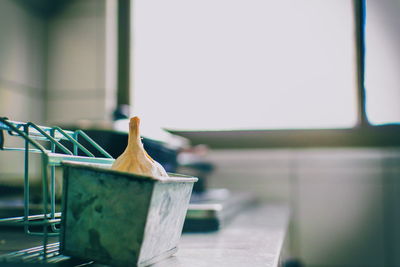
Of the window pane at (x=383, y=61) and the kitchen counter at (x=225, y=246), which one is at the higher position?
the window pane at (x=383, y=61)

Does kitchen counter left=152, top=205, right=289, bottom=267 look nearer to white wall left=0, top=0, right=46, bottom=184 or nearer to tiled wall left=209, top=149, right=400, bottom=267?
tiled wall left=209, top=149, right=400, bottom=267

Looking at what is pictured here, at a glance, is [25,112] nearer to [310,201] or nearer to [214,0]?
[214,0]

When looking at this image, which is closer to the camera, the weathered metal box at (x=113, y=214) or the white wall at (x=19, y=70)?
the weathered metal box at (x=113, y=214)

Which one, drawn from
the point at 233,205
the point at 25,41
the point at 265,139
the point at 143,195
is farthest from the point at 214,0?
the point at 143,195

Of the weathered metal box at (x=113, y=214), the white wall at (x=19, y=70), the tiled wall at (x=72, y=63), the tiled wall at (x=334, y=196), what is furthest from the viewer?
the tiled wall at (x=72, y=63)

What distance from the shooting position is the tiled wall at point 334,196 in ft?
6.12

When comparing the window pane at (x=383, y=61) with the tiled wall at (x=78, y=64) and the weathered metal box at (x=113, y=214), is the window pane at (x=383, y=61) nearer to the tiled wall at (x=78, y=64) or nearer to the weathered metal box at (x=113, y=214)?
the tiled wall at (x=78, y=64)

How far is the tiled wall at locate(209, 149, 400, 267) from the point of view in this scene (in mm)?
1866

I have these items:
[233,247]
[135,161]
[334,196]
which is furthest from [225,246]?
[334,196]

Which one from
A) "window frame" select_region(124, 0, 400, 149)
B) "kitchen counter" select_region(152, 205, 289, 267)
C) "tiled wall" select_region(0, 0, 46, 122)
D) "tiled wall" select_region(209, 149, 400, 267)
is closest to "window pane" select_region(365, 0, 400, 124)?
"window frame" select_region(124, 0, 400, 149)

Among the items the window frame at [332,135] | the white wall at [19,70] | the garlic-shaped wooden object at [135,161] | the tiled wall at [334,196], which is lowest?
the tiled wall at [334,196]

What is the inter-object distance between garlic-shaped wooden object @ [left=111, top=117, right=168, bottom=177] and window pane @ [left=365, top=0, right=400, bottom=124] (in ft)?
5.30

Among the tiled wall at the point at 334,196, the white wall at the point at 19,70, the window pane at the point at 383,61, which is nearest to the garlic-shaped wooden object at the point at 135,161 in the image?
the white wall at the point at 19,70

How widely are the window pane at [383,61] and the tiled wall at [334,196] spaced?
0.64ft
